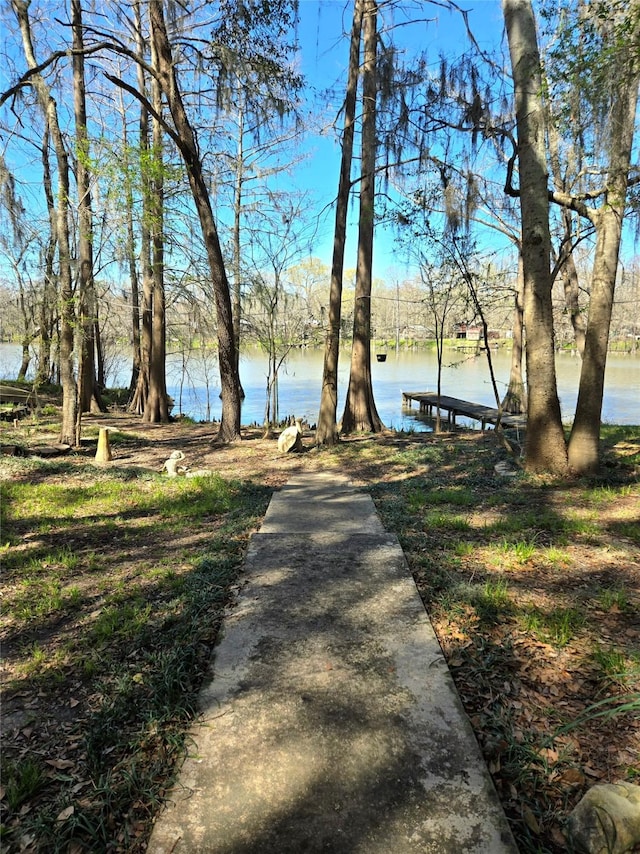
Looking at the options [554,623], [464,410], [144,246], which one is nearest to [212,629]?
[554,623]

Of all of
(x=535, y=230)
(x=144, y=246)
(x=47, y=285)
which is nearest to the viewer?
(x=535, y=230)

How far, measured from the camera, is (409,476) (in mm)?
6172

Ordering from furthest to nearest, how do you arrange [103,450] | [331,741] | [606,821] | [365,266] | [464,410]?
[464,410] < [365,266] < [103,450] < [331,741] < [606,821]

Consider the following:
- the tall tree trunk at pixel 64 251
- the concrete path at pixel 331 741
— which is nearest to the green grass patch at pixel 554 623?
the concrete path at pixel 331 741

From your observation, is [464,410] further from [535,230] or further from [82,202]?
[82,202]

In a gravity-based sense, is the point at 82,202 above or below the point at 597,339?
above

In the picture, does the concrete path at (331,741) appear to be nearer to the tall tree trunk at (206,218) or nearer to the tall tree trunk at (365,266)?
the tall tree trunk at (206,218)

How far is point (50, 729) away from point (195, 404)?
65.9 ft

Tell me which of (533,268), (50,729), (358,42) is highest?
(358,42)

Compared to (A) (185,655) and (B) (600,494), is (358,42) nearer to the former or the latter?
(B) (600,494)

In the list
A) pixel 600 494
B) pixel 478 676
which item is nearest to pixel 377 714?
pixel 478 676

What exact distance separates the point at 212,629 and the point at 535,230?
491 cm

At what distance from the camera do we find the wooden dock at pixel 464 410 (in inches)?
499

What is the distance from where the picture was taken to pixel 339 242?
833cm
